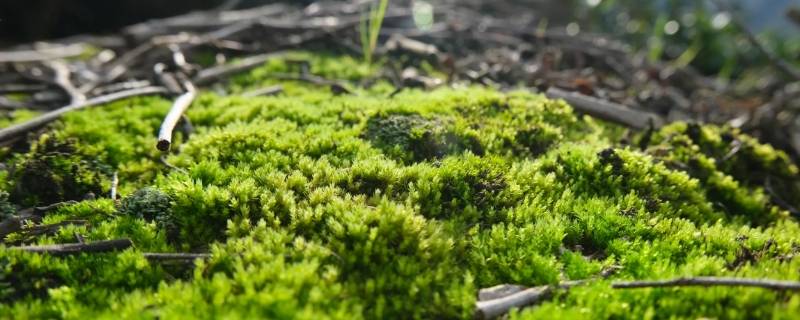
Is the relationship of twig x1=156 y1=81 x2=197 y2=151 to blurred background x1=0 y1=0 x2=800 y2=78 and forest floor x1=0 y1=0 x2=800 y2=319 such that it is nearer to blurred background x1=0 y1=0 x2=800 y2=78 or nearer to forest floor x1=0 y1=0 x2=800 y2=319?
forest floor x1=0 y1=0 x2=800 y2=319

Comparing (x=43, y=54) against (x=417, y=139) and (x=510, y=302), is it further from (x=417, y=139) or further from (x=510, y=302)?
(x=510, y=302)

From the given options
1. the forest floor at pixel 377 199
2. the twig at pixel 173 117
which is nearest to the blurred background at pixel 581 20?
the forest floor at pixel 377 199

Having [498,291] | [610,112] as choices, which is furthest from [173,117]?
[610,112]

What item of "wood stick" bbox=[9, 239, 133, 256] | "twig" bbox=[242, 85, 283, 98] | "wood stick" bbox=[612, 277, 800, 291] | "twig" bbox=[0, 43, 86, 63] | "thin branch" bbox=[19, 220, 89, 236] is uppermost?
"twig" bbox=[0, 43, 86, 63]

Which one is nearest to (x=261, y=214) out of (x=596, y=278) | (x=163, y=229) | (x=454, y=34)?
(x=163, y=229)

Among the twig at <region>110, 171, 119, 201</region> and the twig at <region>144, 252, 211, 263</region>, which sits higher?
the twig at <region>110, 171, 119, 201</region>

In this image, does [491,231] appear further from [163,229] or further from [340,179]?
[163,229]

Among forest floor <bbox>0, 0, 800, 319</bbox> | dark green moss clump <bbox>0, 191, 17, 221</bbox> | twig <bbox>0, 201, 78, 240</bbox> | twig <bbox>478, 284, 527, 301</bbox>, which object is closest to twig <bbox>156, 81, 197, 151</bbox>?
forest floor <bbox>0, 0, 800, 319</bbox>
